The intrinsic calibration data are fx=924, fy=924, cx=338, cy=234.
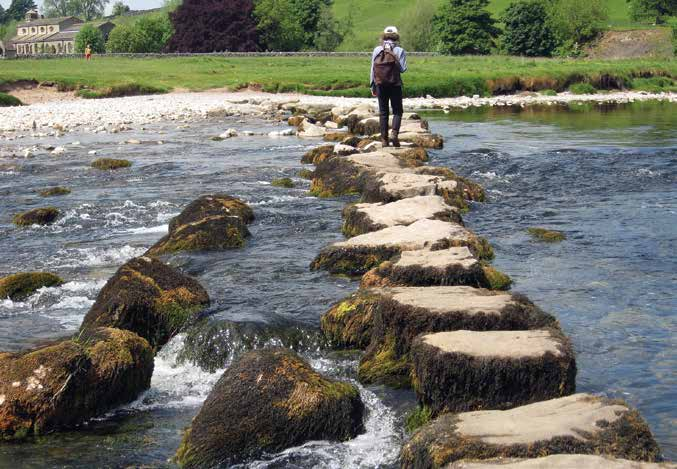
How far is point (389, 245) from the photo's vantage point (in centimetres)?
1116

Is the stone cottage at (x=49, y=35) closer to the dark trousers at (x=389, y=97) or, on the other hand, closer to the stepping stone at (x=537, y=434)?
the dark trousers at (x=389, y=97)

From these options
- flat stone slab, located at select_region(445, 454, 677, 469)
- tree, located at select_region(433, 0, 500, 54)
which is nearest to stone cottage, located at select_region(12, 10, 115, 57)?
tree, located at select_region(433, 0, 500, 54)

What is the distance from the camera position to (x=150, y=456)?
6855 millimetres

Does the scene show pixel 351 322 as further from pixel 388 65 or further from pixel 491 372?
pixel 388 65

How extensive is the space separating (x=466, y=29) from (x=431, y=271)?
80.5 metres

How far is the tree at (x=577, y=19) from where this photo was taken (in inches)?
3740

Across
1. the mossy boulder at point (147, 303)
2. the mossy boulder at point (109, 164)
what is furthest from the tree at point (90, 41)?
the mossy boulder at point (147, 303)

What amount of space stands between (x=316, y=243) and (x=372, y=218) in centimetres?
114

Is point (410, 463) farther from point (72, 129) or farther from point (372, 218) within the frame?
point (72, 129)

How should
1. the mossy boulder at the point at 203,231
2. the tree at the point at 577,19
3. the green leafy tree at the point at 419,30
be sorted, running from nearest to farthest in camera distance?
1. the mossy boulder at the point at 203,231
2. the tree at the point at 577,19
3. the green leafy tree at the point at 419,30

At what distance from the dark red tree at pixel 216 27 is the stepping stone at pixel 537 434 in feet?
291

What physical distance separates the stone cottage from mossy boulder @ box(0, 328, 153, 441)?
157 meters

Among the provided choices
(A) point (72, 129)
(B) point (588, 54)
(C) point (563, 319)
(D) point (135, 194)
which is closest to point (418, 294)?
(C) point (563, 319)

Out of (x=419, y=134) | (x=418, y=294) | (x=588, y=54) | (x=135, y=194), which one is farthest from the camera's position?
(x=588, y=54)
